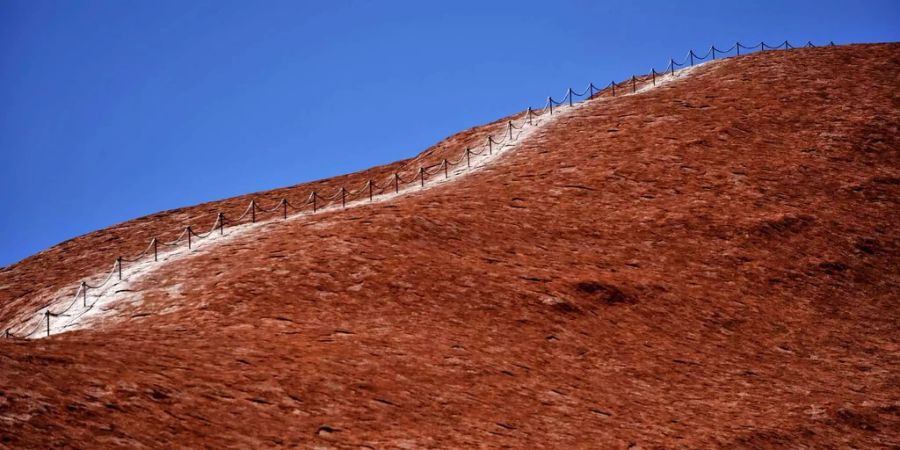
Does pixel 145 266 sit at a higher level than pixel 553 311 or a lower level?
higher

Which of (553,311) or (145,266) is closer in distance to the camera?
(553,311)

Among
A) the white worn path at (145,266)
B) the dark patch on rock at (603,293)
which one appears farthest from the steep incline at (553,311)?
the white worn path at (145,266)

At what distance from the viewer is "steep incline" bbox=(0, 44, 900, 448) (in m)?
17.6

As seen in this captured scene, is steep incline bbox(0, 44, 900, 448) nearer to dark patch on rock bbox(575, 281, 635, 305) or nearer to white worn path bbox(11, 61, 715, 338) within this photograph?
dark patch on rock bbox(575, 281, 635, 305)

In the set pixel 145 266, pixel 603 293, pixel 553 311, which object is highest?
pixel 145 266

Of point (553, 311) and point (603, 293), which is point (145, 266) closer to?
point (553, 311)

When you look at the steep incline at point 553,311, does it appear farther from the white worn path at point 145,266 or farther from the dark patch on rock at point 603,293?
the white worn path at point 145,266

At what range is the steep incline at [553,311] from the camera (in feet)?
57.7

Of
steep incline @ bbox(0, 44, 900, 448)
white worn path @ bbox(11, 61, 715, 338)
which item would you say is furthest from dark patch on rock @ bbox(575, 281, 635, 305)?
white worn path @ bbox(11, 61, 715, 338)

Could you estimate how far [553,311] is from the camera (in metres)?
24.8

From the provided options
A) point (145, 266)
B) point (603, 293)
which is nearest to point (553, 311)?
point (603, 293)

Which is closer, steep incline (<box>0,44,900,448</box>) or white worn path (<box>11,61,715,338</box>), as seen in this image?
steep incline (<box>0,44,900,448</box>)

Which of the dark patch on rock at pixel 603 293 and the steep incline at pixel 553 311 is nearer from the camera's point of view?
the steep incline at pixel 553 311

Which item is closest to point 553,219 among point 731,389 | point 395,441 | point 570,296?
point 570,296
